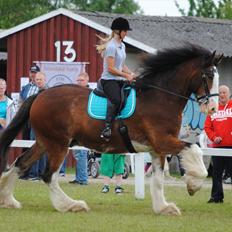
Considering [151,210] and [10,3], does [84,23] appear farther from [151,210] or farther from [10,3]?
[10,3]

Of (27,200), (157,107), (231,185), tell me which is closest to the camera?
(157,107)

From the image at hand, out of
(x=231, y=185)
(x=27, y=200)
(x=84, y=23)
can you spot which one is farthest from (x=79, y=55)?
(x=27, y=200)

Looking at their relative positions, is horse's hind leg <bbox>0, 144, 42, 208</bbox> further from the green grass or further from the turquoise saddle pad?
the turquoise saddle pad

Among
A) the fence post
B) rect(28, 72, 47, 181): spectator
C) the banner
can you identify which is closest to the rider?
the fence post

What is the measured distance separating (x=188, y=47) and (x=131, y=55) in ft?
45.3

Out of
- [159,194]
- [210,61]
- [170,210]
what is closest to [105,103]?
[159,194]

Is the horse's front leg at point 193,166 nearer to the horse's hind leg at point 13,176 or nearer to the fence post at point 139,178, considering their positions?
the horse's hind leg at point 13,176

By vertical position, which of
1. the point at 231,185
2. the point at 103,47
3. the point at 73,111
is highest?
the point at 103,47

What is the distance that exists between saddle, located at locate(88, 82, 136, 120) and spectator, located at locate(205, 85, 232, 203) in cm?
243

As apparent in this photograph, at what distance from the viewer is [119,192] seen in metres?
A: 16.8

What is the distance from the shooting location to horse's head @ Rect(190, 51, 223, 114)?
42.6 ft

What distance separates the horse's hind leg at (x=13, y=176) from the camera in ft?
44.7

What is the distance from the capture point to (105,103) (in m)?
13.3

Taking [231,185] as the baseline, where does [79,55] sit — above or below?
above
